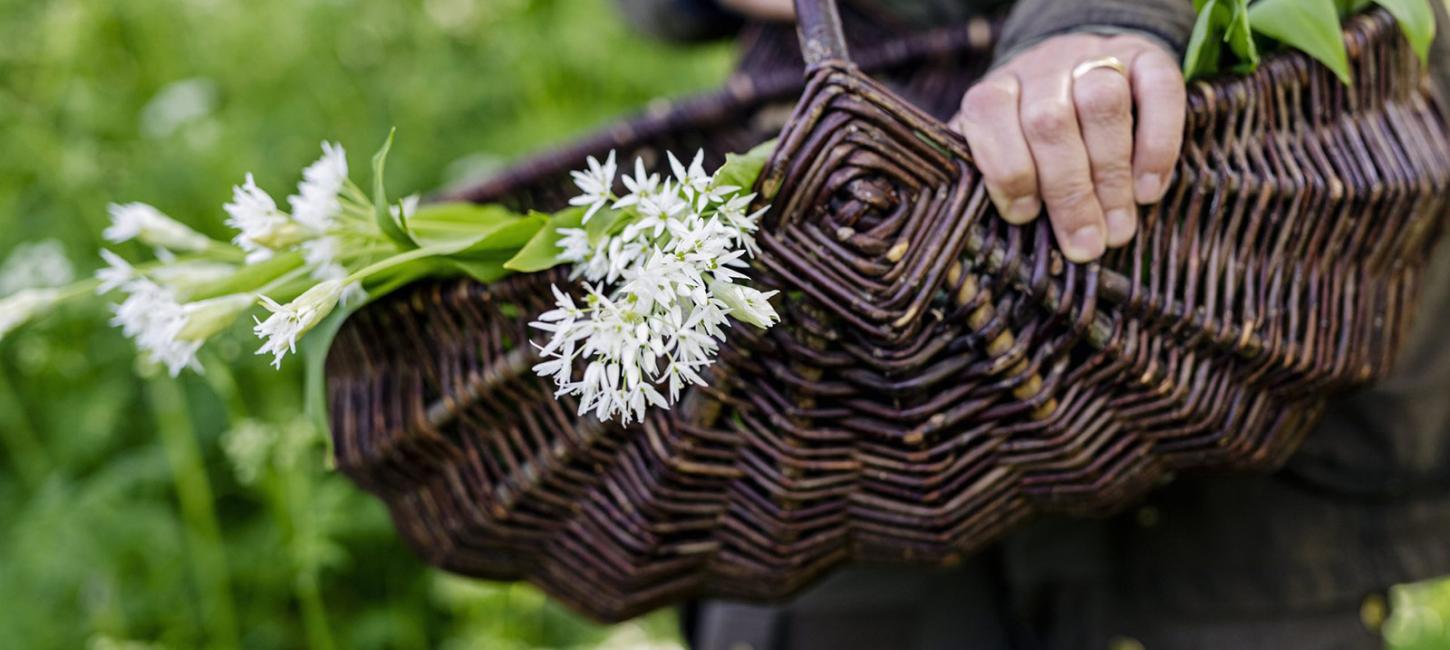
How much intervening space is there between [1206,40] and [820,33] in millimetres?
213

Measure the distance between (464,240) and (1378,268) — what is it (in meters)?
0.53

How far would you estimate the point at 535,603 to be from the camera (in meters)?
1.31

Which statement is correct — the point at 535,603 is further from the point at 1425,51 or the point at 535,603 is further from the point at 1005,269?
the point at 1425,51

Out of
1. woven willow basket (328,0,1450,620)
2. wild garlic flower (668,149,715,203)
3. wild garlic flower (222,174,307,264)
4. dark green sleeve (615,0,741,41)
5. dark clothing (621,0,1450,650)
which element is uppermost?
dark green sleeve (615,0,741,41)

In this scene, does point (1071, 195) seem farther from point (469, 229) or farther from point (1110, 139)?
point (469, 229)

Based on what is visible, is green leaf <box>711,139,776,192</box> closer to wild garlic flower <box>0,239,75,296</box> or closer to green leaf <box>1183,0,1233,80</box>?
green leaf <box>1183,0,1233,80</box>

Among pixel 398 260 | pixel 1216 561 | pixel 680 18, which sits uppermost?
pixel 680 18

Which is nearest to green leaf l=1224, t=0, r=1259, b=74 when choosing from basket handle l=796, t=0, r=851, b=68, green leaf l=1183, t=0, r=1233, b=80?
green leaf l=1183, t=0, r=1233, b=80

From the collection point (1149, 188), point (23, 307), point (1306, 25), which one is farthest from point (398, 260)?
point (1306, 25)

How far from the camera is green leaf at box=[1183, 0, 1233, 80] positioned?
592 millimetres

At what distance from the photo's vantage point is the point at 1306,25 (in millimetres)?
604

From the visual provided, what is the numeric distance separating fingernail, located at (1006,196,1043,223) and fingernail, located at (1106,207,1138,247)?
1.5 inches

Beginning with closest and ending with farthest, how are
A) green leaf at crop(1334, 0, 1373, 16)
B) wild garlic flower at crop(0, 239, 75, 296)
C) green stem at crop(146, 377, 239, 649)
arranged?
green leaf at crop(1334, 0, 1373, 16)
wild garlic flower at crop(0, 239, 75, 296)
green stem at crop(146, 377, 239, 649)

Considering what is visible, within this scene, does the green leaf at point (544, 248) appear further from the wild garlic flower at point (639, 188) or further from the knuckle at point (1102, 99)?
the knuckle at point (1102, 99)
